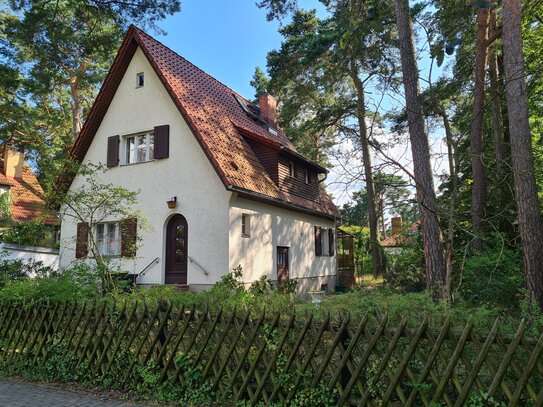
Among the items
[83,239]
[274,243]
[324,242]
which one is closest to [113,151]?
[83,239]

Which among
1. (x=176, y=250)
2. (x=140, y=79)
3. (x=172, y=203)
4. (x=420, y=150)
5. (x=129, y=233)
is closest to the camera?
(x=420, y=150)

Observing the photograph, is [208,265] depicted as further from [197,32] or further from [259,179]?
[197,32]

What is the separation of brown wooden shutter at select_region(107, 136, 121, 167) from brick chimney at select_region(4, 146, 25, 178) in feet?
54.1

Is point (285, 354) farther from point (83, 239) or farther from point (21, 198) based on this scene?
point (21, 198)

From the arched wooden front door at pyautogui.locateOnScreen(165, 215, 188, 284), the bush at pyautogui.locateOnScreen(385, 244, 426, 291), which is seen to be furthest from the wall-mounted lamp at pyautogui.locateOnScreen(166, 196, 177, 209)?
the bush at pyautogui.locateOnScreen(385, 244, 426, 291)

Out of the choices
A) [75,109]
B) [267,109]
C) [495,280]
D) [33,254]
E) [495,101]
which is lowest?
[495,280]

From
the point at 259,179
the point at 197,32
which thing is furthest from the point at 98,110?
the point at 259,179

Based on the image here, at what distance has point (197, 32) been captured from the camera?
13.1m

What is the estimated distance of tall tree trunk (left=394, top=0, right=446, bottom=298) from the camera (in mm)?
8383

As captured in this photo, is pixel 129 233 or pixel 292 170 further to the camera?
pixel 292 170

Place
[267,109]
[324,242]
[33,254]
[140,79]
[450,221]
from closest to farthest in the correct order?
[450,221] < [140,79] < [33,254] < [324,242] < [267,109]

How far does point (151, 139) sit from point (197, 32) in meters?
4.09

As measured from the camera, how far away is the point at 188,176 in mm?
13352

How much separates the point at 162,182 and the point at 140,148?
6.73ft
